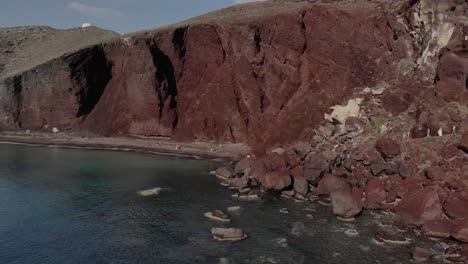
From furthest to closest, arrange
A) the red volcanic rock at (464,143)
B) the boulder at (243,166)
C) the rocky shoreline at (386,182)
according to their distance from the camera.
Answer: the boulder at (243,166), the red volcanic rock at (464,143), the rocky shoreline at (386,182)

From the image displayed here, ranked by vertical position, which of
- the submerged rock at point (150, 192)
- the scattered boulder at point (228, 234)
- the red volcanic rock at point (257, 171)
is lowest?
the scattered boulder at point (228, 234)

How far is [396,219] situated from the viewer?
35.3m

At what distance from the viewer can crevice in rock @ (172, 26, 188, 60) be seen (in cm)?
7519

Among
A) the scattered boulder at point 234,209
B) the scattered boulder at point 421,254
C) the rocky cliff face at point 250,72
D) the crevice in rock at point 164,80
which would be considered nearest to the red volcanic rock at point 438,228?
the scattered boulder at point 421,254

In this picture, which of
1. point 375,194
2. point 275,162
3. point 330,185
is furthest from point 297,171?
point 375,194

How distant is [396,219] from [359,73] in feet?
91.8

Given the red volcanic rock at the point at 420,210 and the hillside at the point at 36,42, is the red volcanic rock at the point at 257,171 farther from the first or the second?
the hillside at the point at 36,42

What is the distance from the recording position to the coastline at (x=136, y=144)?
64750 millimetres

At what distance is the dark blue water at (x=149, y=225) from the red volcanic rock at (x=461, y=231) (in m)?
4.27

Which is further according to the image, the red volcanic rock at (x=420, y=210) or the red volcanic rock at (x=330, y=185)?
the red volcanic rock at (x=330, y=185)

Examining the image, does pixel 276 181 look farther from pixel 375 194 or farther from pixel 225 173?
pixel 375 194

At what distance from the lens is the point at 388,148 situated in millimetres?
44000

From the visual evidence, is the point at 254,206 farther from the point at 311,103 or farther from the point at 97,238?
the point at 311,103

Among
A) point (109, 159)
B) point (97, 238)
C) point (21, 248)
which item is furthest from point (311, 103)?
point (21, 248)
